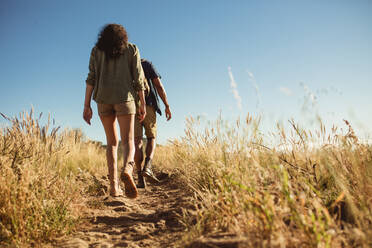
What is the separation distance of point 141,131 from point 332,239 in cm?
304

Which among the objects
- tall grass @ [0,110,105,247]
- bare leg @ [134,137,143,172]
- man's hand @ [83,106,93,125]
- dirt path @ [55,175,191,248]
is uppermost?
man's hand @ [83,106,93,125]

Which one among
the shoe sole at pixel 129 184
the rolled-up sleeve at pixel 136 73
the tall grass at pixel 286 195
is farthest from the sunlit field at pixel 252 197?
the rolled-up sleeve at pixel 136 73

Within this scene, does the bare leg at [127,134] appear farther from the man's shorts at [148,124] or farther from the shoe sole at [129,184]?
the man's shorts at [148,124]

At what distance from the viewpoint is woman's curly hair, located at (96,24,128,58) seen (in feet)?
9.11

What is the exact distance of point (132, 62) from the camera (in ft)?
9.69

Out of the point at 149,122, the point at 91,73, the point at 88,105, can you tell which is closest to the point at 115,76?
the point at 91,73

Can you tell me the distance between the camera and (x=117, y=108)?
2.77 m

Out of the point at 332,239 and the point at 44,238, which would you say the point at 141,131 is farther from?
the point at 332,239

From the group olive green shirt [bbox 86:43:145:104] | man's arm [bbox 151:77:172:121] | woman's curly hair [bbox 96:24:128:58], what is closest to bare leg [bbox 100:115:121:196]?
olive green shirt [bbox 86:43:145:104]

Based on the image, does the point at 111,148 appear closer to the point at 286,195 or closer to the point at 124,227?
the point at 124,227

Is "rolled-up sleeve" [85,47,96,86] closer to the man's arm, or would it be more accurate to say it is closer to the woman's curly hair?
the woman's curly hair

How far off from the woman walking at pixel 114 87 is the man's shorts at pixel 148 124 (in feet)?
2.71

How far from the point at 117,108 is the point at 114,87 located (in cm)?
25

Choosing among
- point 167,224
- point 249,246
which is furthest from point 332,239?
→ point 167,224
